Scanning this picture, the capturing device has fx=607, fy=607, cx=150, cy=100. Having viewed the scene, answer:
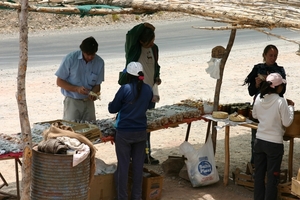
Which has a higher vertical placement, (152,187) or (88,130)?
(88,130)

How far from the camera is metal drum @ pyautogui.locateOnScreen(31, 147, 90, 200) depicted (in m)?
6.27

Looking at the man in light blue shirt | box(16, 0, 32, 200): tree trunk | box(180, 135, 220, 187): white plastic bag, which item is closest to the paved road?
the man in light blue shirt

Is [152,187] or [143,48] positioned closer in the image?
[152,187]

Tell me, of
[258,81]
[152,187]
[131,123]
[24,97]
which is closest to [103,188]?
[152,187]

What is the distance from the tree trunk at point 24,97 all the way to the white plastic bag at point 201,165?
298 cm

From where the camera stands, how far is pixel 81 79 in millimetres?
8141

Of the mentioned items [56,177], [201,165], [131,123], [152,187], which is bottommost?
[152,187]

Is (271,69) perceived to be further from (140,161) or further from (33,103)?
(33,103)

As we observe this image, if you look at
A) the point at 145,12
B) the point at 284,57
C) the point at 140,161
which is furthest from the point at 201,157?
the point at 284,57

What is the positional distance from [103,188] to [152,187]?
26.9 inches

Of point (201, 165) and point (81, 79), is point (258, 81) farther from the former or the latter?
point (81, 79)

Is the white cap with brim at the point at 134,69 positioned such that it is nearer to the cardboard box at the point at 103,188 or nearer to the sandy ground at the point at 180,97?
the cardboard box at the point at 103,188

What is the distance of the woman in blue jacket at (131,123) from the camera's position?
717 cm

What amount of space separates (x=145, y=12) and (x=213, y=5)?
1.20 metres
